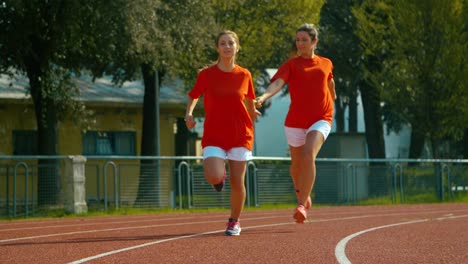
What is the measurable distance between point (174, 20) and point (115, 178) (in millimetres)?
5133

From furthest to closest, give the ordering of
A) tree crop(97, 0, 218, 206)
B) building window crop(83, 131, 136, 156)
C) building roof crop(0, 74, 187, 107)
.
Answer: building window crop(83, 131, 136, 156) < building roof crop(0, 74, 187, 107) < tree crop(97, 0, 218, 206)

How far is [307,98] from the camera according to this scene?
13438 millimetres

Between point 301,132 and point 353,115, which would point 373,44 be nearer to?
point 301,132

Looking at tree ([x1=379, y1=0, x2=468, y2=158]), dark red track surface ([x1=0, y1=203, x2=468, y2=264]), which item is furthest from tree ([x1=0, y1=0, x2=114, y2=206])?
dark red track surface ([x1=0, y1=203, x2=468, y2=264])

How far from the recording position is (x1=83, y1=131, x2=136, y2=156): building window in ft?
130

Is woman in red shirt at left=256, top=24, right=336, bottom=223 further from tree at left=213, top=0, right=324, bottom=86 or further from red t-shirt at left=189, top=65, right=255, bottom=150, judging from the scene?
tree at left=213, top=0, right=324, bottom=86

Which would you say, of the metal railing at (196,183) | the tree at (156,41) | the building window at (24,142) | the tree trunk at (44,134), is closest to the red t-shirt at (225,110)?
the metal railing at (196,183)

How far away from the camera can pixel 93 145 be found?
131ft

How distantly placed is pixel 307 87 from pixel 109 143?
2705 cm

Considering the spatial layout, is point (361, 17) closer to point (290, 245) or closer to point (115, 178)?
point (115, 178)

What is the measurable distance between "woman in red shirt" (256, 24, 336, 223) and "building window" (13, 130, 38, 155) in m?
24.9

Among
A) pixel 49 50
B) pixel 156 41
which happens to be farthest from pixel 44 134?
pixel 156 41

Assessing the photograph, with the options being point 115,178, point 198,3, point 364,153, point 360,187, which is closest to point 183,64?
point 198,3

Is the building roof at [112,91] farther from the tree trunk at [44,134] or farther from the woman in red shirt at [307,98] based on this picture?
the woman in red shirt at [307,98]
